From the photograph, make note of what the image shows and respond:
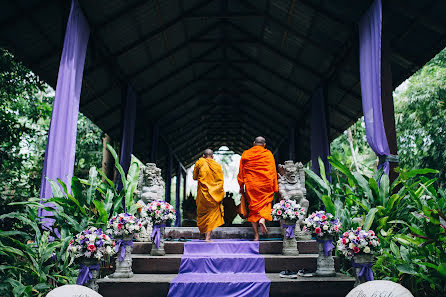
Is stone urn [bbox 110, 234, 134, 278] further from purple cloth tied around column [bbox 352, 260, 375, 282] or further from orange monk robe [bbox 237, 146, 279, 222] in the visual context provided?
purple cloth tied around column [bbox 352, 260, 375, 282]

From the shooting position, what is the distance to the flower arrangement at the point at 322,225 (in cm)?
335

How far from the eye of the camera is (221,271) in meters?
3.82

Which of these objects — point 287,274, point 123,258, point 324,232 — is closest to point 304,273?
point 287,274

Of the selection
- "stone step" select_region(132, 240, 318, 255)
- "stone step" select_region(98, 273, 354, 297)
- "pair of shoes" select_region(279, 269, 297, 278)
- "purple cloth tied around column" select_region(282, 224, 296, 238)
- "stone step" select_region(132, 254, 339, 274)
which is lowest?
"stone step" select_region(98, 273, 354, 297)

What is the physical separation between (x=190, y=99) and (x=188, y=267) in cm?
794

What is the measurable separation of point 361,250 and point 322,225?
1.60 ft

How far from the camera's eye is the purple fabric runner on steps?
3230 millimetres

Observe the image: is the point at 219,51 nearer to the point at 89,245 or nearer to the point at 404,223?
the point at 404,223

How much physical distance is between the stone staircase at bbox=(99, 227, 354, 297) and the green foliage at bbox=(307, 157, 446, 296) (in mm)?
509

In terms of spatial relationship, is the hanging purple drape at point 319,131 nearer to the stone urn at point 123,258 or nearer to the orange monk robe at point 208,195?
the orange monk robe at point 208,195

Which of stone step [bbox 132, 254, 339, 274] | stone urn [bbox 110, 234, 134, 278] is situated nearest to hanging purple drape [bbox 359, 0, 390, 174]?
stone step [bbox 132, 254, 339, 274]

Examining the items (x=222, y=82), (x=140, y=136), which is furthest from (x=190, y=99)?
(x=140, y=136)

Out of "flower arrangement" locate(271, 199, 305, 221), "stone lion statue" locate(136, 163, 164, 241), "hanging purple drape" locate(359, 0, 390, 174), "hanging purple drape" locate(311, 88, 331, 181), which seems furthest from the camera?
"hanging purple drape" locate(311, 88, 331, 181)

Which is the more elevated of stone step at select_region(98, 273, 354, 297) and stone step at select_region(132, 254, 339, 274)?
stone step at select_region(132, 254, 339, 274)
